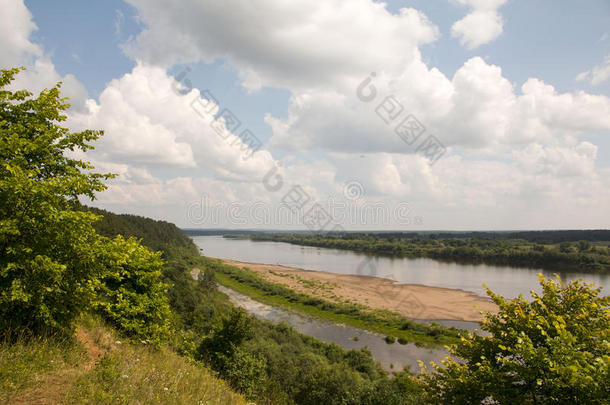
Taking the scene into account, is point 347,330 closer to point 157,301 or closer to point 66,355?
point 157,301

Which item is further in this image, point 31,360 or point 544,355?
point 544,355

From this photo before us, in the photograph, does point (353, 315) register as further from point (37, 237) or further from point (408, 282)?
point (37, 237)

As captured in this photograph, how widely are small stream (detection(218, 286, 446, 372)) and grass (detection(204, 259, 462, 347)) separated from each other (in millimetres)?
1679

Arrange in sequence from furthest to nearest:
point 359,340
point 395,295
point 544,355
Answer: point 395,295 < point 359,340 < point 544,355

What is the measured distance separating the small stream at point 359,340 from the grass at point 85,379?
25.5 m

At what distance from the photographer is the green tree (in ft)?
19.9

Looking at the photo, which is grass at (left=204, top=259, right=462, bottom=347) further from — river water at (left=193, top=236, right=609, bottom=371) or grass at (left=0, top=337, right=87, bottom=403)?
grass at (left=0, top=337, right=87, bottom=403)

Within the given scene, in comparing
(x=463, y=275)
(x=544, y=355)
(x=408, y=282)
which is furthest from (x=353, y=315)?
(x=463, y=275)

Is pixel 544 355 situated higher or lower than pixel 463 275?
higher

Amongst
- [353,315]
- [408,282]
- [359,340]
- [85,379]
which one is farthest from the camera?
[408,282]

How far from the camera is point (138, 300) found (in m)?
12.4

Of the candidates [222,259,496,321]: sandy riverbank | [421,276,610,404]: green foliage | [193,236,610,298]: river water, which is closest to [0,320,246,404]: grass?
[421,276,610,404]: green foliage

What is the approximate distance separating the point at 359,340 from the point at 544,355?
30562 mm

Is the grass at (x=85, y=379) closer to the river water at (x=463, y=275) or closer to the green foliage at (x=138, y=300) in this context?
the green foliage at (x=138, y=300)
